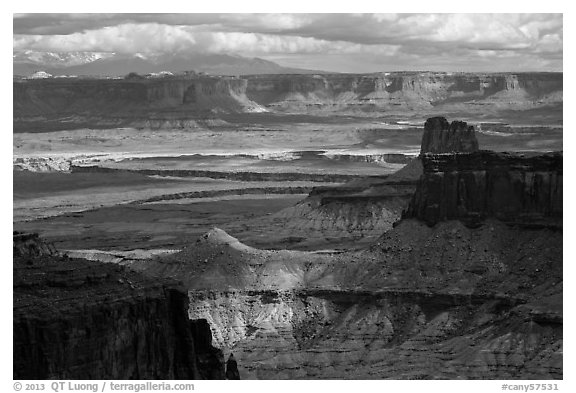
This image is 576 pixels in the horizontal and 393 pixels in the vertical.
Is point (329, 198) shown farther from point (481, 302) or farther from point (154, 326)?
point (154, 326)

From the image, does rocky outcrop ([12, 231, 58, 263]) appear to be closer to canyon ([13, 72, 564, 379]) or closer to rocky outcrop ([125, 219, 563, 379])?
canyon ([13, 72, 564, 379])

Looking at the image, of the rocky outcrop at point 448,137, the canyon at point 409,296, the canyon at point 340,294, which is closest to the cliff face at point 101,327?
the canyon at point 340,294

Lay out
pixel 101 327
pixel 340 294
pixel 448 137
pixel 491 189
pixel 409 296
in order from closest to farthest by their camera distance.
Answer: pixel 101 327 < pixel 409 296 < pixel 340 294 < pixel 491 189 < pixel 448 137

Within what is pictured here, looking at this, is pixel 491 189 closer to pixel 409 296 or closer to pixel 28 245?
pixel 409 296

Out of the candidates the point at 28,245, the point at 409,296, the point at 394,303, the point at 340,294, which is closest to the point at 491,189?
the point at 409,296

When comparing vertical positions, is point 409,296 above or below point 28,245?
below

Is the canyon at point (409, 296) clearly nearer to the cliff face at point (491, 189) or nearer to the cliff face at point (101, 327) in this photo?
the cliff face at point (491, 189)
